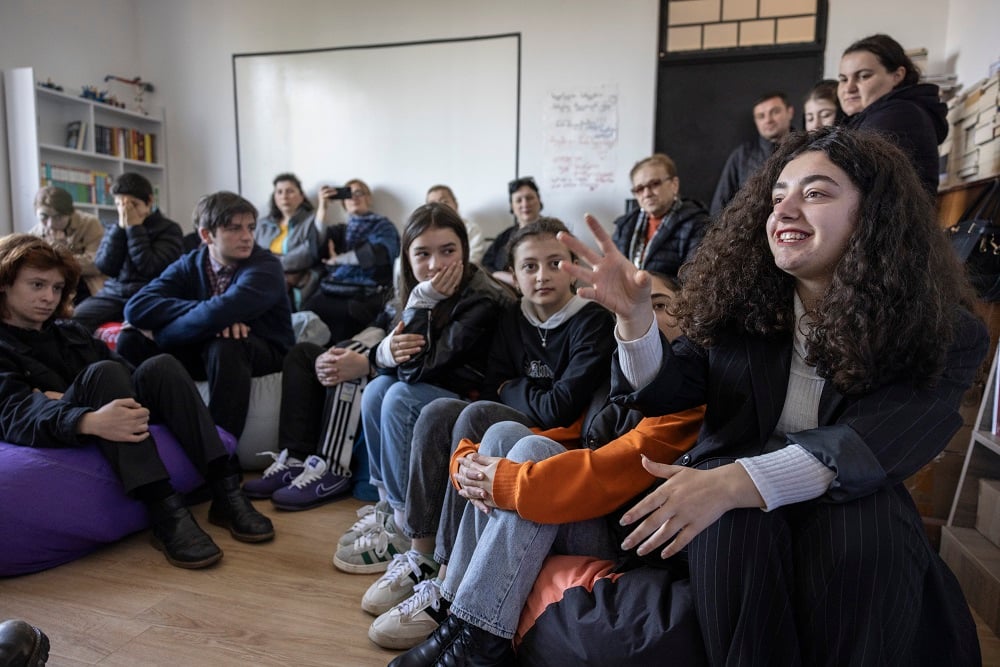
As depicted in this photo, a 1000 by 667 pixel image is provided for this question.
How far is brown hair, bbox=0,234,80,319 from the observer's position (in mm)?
1746

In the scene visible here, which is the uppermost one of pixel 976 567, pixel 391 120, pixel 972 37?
pixel 972 37

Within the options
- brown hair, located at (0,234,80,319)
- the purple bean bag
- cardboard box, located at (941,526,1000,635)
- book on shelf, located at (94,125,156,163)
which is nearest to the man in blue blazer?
brown hair, located at (0,234,80,319)

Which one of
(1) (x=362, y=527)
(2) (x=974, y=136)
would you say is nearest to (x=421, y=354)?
(1) (x=362, y=527)

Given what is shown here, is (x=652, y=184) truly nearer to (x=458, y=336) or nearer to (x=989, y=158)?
(x=989, y=158)

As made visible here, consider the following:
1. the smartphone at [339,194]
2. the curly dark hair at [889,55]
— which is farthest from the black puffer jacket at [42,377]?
the curly dark hair at [889,55]

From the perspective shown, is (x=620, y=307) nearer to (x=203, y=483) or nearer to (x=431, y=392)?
(x=431, y=392)

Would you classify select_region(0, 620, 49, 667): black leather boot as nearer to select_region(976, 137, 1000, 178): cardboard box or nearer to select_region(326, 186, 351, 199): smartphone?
select_region(976, 137, 1000, 178): cardboard box

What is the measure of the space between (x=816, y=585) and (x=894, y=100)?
5.27 feet

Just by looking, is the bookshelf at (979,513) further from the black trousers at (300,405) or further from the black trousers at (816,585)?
the black trousers at (300,405)

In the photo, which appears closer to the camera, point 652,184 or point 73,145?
point 652,184

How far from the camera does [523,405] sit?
154cm

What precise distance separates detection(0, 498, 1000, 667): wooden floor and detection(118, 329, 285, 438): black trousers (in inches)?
19.3

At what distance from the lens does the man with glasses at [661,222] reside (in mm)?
2564

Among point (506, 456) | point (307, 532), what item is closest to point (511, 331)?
point (506, 456)
